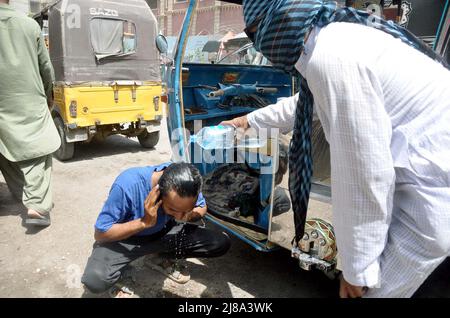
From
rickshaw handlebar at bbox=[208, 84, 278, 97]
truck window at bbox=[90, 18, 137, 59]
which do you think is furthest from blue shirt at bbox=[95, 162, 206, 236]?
truck window at bbox=[90, 18, 137, 59]

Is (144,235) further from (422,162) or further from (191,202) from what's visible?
(422,162)

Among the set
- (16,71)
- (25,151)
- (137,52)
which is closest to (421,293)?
(25,151)

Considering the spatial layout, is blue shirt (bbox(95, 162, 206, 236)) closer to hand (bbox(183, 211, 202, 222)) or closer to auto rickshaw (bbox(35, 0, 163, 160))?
hand (bbox(183, 211, 202, 222))

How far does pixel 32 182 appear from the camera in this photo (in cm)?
290

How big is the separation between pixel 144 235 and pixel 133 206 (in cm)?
30

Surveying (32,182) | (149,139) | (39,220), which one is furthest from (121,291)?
(149,139)

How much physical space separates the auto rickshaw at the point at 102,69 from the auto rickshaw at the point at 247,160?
150 centimetres

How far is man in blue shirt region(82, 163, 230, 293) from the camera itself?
1.80 m

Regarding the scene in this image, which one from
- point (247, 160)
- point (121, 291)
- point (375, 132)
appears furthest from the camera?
point (247, 160)

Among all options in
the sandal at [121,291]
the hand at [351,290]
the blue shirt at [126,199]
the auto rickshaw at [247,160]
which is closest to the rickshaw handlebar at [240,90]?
the auto rickshaw at [247,160]

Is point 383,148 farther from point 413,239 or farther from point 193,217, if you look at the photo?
point 193,217

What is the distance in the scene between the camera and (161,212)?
6.88 ft

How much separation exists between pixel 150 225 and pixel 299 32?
4.15ft

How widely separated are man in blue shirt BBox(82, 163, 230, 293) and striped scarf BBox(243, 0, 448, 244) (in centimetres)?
66
